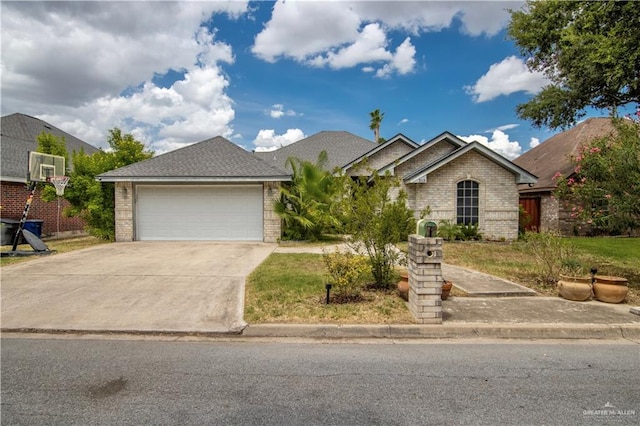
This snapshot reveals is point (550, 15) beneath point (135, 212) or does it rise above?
above

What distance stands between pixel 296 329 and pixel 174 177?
1112cm

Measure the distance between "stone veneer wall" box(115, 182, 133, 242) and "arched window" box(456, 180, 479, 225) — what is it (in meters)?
13.8

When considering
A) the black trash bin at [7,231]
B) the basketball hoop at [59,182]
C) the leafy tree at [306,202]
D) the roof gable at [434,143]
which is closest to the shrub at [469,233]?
the roof gable at [434,143]

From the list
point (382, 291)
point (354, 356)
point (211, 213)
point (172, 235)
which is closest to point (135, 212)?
point (172, 235)

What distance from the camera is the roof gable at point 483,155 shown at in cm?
1479

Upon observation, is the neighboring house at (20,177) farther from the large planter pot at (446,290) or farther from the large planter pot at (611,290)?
the large planter pot at (611,290)

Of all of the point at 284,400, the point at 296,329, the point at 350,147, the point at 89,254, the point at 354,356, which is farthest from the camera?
the point at 350,147

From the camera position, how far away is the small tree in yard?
21.7 feet

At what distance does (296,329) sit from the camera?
4.99 metres

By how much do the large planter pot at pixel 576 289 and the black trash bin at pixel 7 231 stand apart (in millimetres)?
17221

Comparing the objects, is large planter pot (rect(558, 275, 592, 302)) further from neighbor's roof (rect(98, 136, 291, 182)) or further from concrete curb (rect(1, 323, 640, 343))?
neighbor's roof (rect(98, 136, 291, 182))

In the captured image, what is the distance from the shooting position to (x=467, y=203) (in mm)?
15312

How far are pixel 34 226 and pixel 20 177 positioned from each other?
221cm

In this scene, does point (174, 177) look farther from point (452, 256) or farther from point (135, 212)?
point (452, 256)
